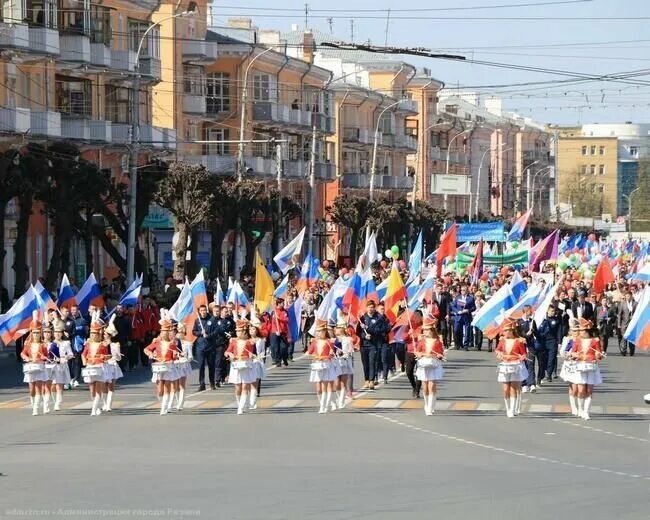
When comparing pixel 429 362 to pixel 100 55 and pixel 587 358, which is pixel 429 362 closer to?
pixel 587 358

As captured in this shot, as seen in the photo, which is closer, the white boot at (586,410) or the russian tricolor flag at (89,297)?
the white boot at (586,410)

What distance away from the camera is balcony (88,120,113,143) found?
59625mm

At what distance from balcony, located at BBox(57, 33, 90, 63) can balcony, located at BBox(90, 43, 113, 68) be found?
2.70 feet

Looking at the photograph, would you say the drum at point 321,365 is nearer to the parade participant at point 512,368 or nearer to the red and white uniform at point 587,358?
the parade participant at point 512,368

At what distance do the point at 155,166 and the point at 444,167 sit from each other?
76.6 metres

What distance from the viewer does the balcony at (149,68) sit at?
213ft

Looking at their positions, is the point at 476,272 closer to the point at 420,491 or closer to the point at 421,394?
the point at 421,394

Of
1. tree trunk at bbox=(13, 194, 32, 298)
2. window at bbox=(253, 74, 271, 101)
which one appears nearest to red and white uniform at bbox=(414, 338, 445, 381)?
tree trunk at bbox=(13, 194, 32, 298)

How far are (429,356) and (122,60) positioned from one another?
1459 inches

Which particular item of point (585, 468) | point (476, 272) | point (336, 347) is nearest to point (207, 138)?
point (476, 272)

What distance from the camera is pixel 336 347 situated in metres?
28.1

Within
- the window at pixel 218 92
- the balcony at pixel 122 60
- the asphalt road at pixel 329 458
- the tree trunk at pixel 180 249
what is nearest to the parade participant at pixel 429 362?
the asphalt road at pixel 329 458

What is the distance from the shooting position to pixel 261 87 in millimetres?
86250

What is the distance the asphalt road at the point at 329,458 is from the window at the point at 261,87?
54.6 meters
